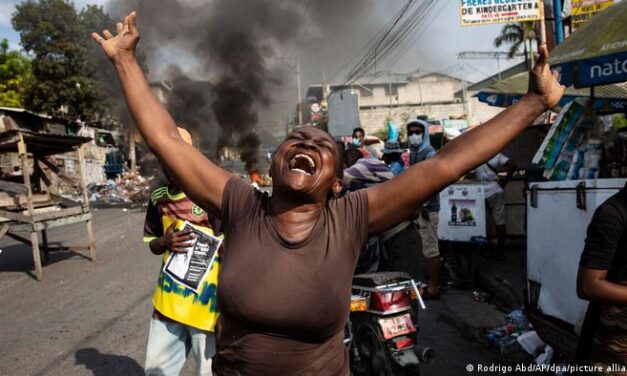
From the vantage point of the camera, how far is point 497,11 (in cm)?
782

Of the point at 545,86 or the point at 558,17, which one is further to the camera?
the point at 558,17

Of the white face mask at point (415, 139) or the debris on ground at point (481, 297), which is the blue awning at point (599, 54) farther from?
the debris on ground at point (481, 297)

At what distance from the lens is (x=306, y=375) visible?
1.50m

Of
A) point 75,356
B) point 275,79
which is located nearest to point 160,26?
point 275,79

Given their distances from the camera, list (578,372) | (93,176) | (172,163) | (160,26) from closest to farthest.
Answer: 1. (172,163)
2. (578,372)
3. (160,26)
4. (93,176)

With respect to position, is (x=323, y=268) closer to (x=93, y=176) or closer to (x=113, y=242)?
(x=113, y=242)

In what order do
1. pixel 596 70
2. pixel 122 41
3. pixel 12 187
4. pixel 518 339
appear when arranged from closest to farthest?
pixel 122 41
pixel 596 70
pixel 518 339
pixel 12 187

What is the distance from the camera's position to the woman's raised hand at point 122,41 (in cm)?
173

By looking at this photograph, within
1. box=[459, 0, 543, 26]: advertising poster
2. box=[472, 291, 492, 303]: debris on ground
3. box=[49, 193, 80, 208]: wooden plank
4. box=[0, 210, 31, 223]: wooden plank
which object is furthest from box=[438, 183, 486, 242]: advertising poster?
box=[49, 193, 80, 208]: wooden plank

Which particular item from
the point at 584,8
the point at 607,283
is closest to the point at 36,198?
the point at 607,283

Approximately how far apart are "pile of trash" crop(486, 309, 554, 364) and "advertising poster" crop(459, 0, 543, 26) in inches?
209

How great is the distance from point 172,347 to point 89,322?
3114mm

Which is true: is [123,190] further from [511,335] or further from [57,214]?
[511,335]

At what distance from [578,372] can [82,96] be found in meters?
27.9
